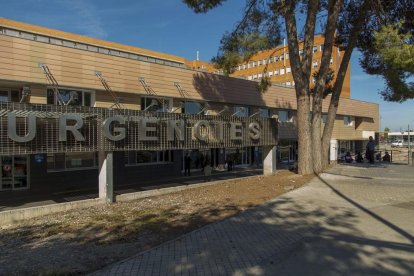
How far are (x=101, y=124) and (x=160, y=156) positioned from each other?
10018mm

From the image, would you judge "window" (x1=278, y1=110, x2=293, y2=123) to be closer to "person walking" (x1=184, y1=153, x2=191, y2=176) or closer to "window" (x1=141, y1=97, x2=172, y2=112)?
"person walking" (x1=184, y1=153, x2=191, y2=176)

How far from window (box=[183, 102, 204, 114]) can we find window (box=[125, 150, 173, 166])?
2900 mm

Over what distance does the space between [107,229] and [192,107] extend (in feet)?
55.6

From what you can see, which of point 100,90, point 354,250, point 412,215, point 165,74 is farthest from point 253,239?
point 165,74

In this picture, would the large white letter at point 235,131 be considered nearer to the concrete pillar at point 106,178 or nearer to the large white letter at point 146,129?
the large white letter at point 146,129

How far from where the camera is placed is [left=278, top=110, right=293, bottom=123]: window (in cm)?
3600

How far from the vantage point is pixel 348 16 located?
76.1 feet

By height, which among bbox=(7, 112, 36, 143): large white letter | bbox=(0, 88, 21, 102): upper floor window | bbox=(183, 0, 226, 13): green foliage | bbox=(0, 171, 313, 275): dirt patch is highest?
bbox=(183, 0, 226, 13): green foliage

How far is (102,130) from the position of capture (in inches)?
605

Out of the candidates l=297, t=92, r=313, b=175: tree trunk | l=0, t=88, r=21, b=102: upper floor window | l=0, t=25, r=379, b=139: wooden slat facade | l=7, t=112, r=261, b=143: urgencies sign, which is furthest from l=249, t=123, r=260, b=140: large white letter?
l=0, t=88, r=21, b=102: upper floor window

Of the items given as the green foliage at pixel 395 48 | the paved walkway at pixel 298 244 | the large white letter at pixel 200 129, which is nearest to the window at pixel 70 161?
the large white letter at pixel 200 129

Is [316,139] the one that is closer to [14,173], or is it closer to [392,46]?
[392,46]

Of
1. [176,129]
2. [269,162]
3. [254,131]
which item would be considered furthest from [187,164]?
[176,129]

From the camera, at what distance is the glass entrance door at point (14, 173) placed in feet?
60.7
